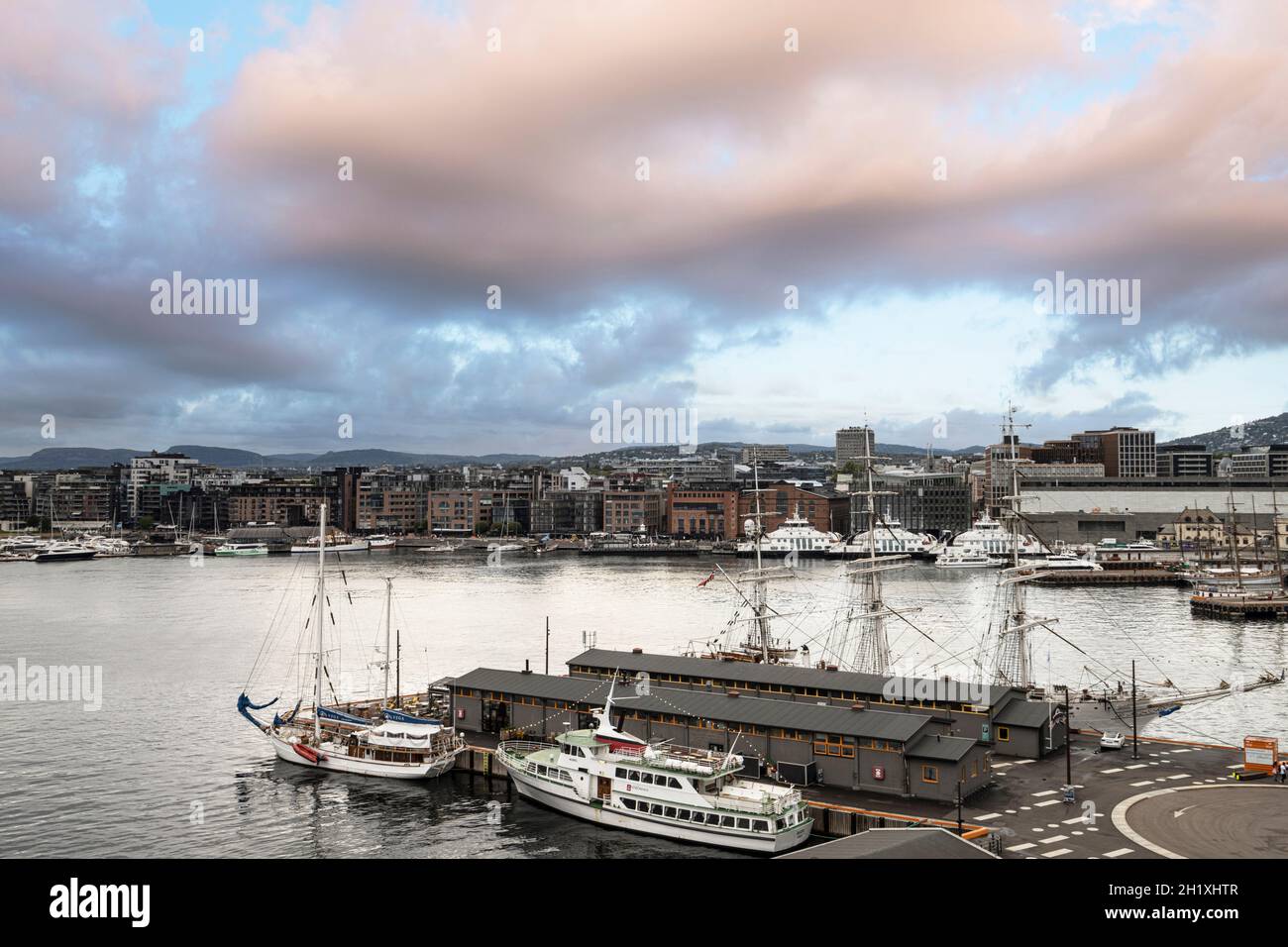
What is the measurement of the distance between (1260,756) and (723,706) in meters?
12.7

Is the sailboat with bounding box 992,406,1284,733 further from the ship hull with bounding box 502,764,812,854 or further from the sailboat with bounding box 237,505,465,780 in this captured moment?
the sailboat with bounding box 237,505,465,780

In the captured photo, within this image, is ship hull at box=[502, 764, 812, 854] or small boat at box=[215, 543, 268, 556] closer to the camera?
ship hull at box=[502, 764, 812, 854]

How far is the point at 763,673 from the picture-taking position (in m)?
31.3

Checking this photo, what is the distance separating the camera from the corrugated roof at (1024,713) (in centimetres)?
2591

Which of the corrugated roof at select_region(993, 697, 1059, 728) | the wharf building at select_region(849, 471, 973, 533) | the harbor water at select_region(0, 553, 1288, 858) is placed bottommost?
the harbor water at select_region(0, 553, 1288, 858)

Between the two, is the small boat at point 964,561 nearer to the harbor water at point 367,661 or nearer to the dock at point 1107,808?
the harbor water at point 367,661

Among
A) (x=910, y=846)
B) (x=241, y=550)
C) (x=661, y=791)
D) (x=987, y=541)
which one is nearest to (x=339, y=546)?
(x=241, y=550)

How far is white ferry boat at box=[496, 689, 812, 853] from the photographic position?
21.8 metres

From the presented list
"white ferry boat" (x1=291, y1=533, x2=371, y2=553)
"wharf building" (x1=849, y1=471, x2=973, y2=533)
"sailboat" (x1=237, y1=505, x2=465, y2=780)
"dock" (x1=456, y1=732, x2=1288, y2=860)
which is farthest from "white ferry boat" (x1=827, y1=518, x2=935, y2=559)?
"dock" (x1=456, y1=732, x2=1288, y2=860)

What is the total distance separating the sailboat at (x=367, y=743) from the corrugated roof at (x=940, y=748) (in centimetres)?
1318

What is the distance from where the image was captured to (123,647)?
5197 centimetres

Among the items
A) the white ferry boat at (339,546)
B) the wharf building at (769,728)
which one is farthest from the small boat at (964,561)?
the wharf building at (769,728)

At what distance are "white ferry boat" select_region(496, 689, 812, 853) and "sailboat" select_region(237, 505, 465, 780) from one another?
10.5 ft
